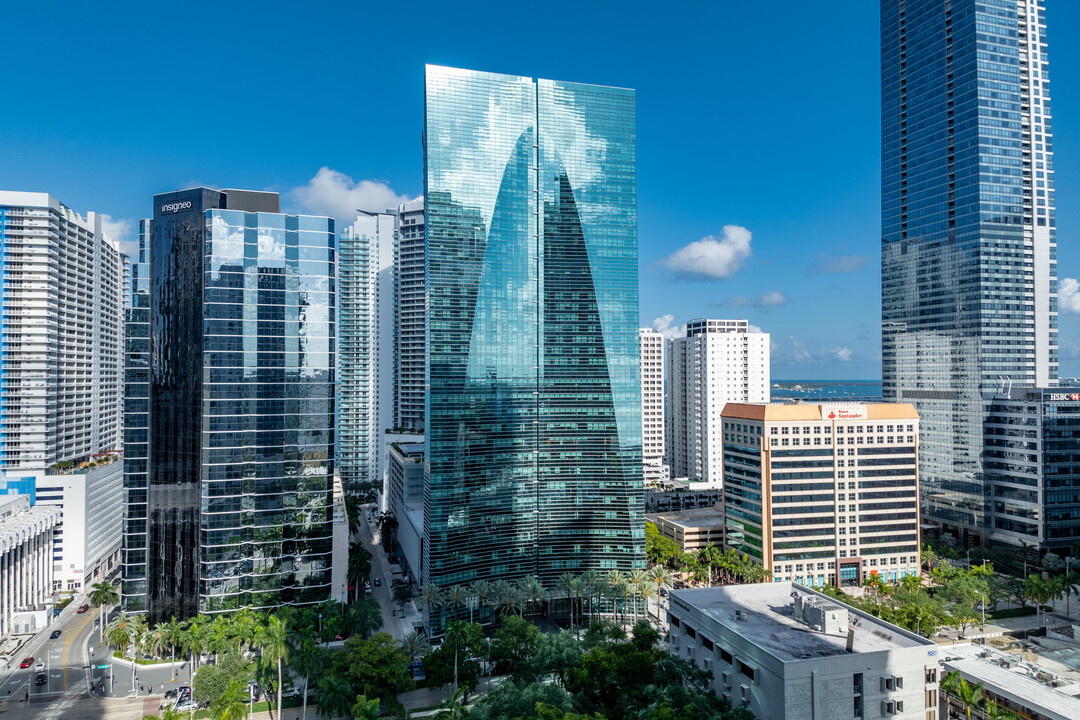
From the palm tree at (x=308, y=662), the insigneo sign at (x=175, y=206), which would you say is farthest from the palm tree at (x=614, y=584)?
the insigneo sign at (x=175, y=206)

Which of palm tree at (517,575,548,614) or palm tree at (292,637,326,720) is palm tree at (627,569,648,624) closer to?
palm tree at (517,575,548,614)

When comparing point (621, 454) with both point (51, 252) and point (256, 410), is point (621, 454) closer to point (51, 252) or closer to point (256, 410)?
point (256, 410)

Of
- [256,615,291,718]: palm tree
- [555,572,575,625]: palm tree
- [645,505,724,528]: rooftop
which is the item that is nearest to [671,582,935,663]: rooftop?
[555,572,575,625]: palm tree

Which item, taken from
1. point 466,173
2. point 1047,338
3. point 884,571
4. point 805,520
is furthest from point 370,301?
point 1047,338

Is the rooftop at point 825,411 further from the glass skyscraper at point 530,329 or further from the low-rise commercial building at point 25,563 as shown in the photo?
the low-rise commercial building at point 25,563

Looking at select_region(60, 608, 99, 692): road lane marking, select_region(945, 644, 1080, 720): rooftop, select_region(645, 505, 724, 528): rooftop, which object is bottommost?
select_region(60, 608, 99, 692): road lane marking

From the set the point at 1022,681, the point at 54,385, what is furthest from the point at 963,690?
the point at 54,385

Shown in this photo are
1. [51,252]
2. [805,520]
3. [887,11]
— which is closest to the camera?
[805,520]
